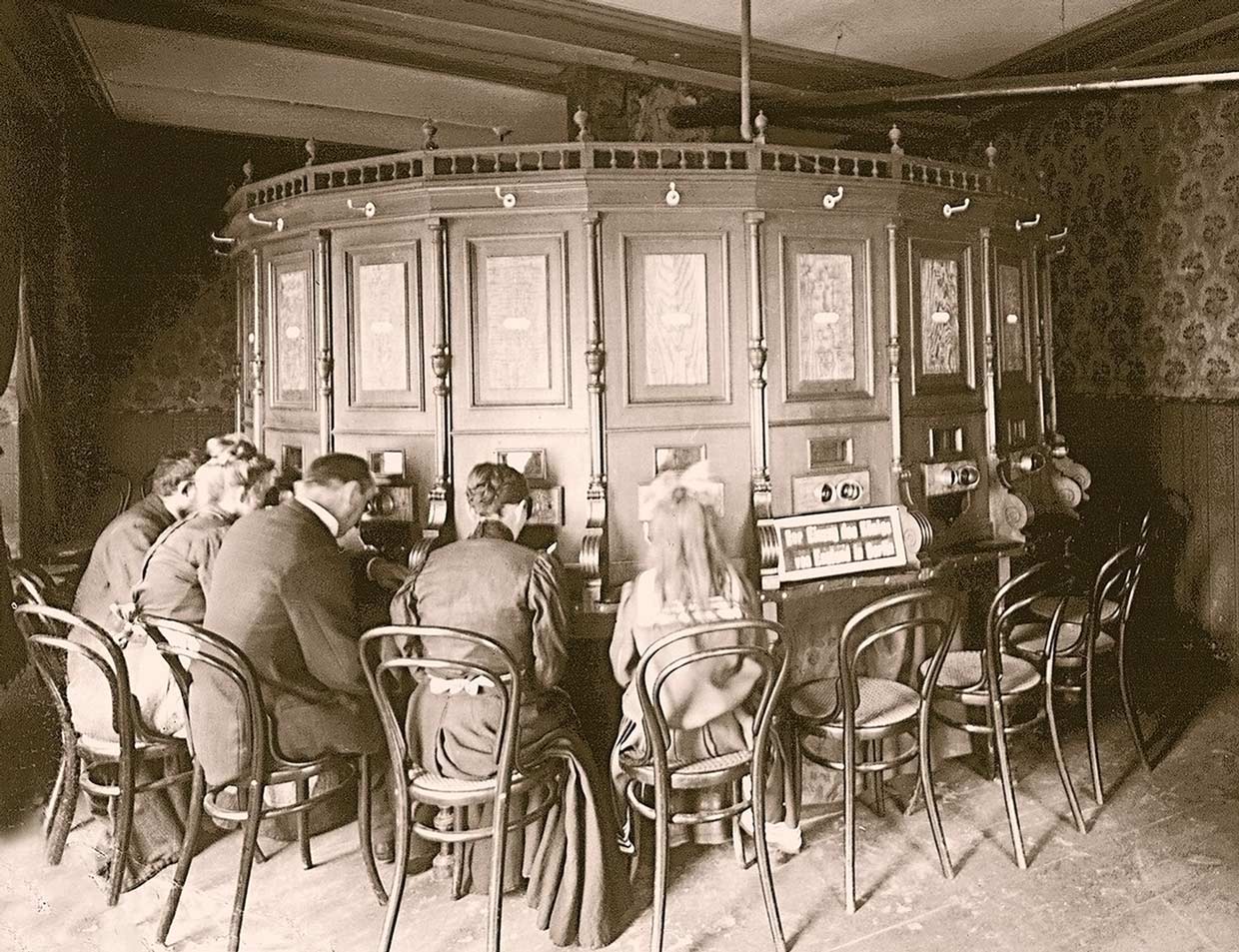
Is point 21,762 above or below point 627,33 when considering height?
below

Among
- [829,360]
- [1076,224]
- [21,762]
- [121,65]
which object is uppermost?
[121,65]

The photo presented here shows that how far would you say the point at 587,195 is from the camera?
12.7 ft

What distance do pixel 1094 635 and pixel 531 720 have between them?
88.2 inches

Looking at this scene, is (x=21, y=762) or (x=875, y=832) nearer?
(x=875, y=832)

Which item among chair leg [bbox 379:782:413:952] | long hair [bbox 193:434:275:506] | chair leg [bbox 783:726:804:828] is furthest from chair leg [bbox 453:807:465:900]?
long hair [bbox 193:434:275:506]

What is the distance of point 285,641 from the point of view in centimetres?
292

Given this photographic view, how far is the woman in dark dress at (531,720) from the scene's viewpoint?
2768mm

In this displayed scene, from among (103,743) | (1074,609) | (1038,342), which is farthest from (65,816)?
(1038,342)

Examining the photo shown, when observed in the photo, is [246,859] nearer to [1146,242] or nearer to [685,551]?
[685,551]

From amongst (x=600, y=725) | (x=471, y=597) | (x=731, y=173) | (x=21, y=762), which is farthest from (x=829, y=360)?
(x=21, y=762)

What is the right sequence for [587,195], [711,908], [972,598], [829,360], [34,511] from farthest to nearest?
1. [34,511]
2. [972,598]
3. [829,360]
4. [587,195]
5. [711,908]

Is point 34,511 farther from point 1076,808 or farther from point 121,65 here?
point 1076,808

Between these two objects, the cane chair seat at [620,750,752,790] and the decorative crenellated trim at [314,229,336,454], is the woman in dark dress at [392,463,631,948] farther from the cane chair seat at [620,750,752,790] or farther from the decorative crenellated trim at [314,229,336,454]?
the decorative crenellated trim at [314,229,336,454]

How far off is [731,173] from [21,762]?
3880mm
